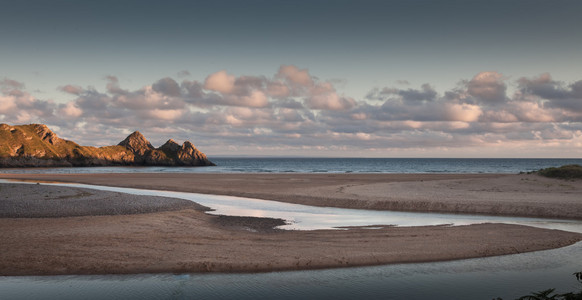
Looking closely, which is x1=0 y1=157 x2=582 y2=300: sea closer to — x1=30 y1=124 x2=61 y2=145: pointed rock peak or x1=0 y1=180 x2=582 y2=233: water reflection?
x1=0 y1=180 x2=582 y2=233: water reflection

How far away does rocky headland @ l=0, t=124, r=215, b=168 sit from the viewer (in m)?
133

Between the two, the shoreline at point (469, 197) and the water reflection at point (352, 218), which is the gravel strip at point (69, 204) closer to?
the water reflection at point (352, 218)

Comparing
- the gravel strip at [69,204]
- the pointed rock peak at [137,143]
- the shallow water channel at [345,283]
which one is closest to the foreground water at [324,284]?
the shallow water channel at [345,283]

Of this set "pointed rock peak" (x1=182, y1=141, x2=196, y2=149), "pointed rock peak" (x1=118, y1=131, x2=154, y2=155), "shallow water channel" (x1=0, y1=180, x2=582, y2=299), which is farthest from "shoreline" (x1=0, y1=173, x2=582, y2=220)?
"pointed rock peak" (x1=118, y1=131, x2=154, y2=155)

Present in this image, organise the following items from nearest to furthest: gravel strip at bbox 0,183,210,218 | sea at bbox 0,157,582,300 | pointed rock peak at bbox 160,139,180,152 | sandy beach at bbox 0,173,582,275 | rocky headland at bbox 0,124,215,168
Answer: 1. sea at bbox 0,157,582,300
2. sandy beach at bbox 0,173,582,275
3. gravel strip at bbox 0,183,210,218
4. rocky headland at bbox 0,124,215,168
5. pointed rock peak at bbox 160,139,180,152

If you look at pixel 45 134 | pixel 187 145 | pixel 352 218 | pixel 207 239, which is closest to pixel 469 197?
pixel 352 218

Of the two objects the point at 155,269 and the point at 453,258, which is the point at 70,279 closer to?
the point at 155,269

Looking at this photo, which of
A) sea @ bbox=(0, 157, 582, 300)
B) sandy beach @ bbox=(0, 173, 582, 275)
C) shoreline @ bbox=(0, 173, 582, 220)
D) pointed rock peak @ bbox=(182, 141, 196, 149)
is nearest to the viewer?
sea @ bbox=(0, 157, 582, 300)

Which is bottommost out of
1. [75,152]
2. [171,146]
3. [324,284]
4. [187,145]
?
[324,284]

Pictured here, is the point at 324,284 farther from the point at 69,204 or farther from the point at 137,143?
the point at 137,143

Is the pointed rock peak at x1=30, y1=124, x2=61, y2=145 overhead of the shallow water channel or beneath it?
overhead

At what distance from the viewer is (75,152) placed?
503 feet

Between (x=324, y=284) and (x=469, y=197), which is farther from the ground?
(x=469, y=197)

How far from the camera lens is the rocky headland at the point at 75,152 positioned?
133 meters
